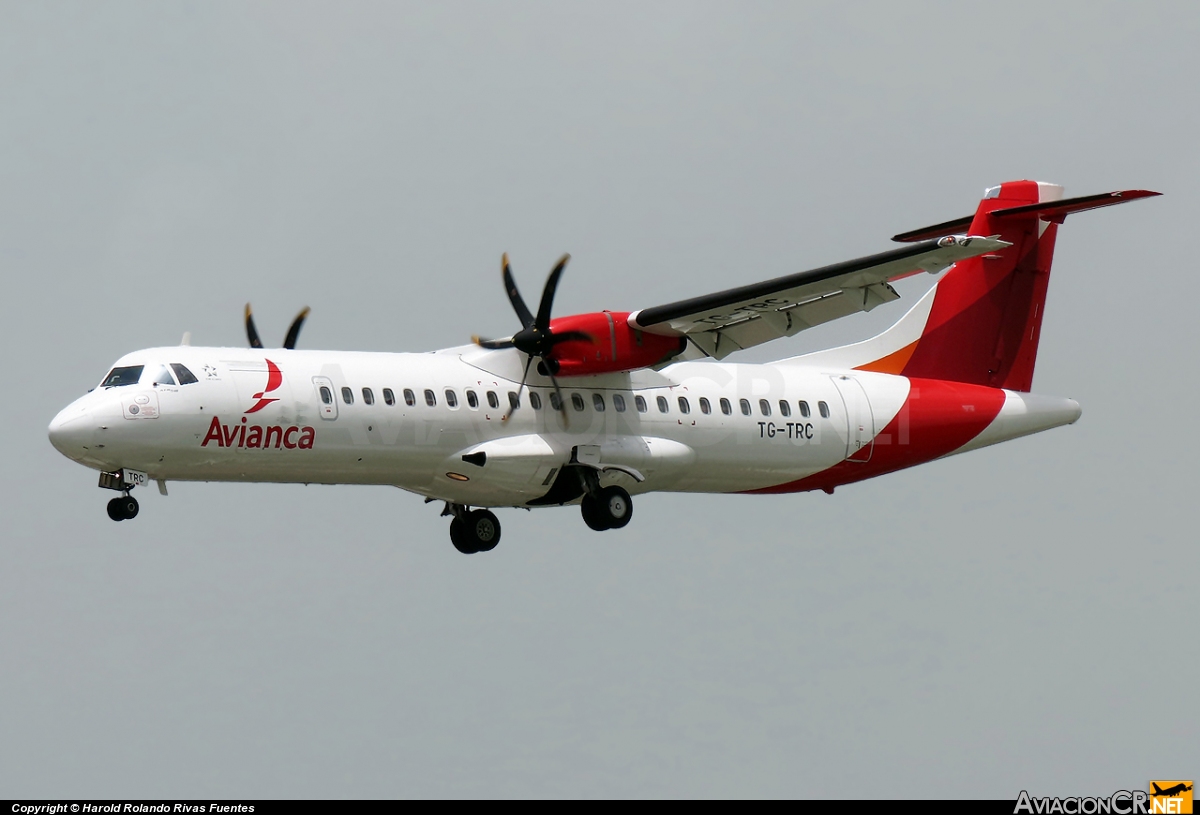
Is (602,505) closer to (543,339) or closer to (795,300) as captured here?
(543,339)

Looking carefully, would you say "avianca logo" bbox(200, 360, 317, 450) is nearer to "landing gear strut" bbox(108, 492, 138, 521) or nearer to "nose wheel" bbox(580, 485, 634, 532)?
"landing gear strut" bbox(108, 492, 138, 521)

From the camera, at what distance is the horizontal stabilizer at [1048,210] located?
21344mm

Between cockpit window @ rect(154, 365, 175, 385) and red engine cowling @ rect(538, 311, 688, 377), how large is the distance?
16.1 ft

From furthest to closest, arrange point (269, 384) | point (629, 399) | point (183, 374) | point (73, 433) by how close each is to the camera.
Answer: point (629, 399) < point (269, 384) < point (183, 374) < point (73, 433)

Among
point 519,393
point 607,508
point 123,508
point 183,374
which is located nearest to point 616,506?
point 607,508

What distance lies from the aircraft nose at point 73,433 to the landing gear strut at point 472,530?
5.82 meters

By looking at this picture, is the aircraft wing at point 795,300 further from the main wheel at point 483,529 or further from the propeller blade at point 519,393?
the main wheel at point 483,529

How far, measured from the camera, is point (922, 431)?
24.7 metres

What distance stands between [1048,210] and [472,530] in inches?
373

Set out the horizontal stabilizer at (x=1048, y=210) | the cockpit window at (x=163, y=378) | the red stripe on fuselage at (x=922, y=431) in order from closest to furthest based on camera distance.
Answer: the cockpit window at (x=163, y=378) → the horizontal stabilizer at (x=1048, y=210) → the red stripe on fuselage at (x=922, y=431)

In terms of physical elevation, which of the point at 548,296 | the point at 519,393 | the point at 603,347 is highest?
the point at 548,296

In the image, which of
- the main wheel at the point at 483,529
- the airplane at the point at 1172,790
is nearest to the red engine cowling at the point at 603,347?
the main wheel at the point at 483,529

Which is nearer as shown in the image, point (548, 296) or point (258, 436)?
point (258, 436)

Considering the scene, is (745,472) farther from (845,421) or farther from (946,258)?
(946,258)
